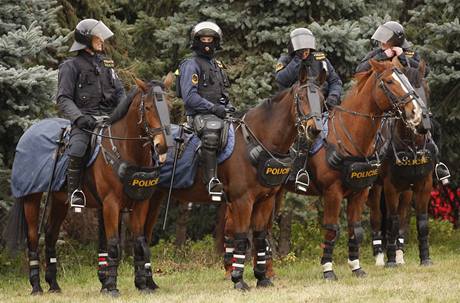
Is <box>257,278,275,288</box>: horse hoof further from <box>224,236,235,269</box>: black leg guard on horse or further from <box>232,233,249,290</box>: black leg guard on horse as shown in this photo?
<box>224,236,235,269</box>: black leg guard on horse

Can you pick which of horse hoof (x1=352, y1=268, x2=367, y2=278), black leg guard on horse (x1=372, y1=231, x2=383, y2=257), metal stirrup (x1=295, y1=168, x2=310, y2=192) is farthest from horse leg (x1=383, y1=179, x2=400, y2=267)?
metal stirrup (x1=295, y1=168, x2=310, y2=192)

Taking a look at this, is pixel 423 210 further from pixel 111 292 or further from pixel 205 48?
pixel 111 292

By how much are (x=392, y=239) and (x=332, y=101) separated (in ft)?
7.96

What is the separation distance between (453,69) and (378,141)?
3697mm

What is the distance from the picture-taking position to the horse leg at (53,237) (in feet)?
41.6

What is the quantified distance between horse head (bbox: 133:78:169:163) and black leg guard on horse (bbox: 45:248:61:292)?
92.2 inches

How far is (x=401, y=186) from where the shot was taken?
1448cm

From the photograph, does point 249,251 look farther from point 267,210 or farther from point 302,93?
point 302,93

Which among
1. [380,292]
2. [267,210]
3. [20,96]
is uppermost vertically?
[20,96]

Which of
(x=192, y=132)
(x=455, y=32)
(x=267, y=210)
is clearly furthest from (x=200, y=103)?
(x=455, y=32)

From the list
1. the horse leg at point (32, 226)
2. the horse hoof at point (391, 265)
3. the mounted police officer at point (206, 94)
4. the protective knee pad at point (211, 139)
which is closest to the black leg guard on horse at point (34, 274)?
the horse leg at point (32, 226)

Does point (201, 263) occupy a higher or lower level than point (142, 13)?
lower

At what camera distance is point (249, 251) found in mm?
16750

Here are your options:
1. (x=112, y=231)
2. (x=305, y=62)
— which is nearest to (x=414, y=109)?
(x=305, y=62)
